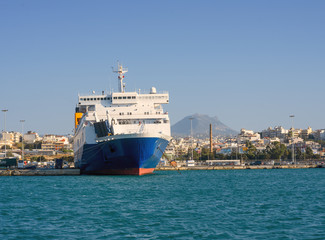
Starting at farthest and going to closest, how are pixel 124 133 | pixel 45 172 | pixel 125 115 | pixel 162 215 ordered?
pixel 45 172, pixel 125 115, pixel 124 133, pixel 162 215

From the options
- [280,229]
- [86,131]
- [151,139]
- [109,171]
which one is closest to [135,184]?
[151,139]

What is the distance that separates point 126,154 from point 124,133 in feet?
9.28

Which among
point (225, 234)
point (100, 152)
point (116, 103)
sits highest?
point (116, 103)

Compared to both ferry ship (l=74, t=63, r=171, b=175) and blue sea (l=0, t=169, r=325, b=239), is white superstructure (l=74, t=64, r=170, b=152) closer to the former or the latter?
ferry ship (l=74, t=63, r=171, b=175)

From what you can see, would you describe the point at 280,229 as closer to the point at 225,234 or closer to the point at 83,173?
the point at 225,234

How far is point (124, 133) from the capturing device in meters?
50.0

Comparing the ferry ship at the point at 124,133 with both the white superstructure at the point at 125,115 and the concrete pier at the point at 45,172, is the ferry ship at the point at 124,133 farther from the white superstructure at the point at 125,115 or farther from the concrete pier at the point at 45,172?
the concrete pier at the point at 45,172

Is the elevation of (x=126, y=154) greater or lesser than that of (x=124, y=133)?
lesser

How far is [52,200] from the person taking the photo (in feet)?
102

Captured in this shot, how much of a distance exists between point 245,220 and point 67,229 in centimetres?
766

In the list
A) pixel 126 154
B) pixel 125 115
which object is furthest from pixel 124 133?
pixel 125 115

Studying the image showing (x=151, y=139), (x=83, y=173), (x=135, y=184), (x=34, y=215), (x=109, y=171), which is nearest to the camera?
(x=34, y=215)

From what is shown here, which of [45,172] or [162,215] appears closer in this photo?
[162,215]

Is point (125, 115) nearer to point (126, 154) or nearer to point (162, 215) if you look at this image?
point (126, 154)
